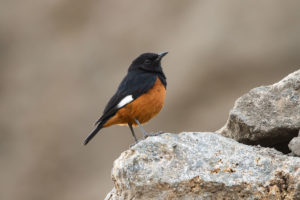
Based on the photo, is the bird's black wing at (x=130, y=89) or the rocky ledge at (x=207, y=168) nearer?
the rocky ledge at (x=207, y=168)

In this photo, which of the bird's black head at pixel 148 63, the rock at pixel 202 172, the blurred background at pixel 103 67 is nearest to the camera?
the rock at pixel 202 172

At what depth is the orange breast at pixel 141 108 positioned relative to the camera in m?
5.98

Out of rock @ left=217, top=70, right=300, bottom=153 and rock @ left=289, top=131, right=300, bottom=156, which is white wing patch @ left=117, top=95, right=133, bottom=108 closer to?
rock @ left=217, top=70, right=300, bottom=153

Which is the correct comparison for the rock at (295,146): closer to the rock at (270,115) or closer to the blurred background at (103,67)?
the rock at (270,115)

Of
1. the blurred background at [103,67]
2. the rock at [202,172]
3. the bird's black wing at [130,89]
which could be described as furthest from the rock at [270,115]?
the blurred background at [103,67]

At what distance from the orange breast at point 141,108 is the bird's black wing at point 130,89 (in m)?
0.05

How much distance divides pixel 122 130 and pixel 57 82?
2944 mm

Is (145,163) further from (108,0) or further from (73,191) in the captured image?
(108,0)

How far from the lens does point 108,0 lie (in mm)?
18875

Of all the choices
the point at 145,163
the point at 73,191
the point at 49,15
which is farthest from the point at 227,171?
the point at 49,15

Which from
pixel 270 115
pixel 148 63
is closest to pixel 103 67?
pixel 148 63

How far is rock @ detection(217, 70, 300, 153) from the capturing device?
4855 millimetres

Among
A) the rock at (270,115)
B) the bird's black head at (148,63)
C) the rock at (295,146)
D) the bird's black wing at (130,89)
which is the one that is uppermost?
the bird's black head at (148,63)

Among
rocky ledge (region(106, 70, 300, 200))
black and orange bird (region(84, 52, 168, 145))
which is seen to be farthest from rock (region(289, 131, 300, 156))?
black and orange bird (region(84, 52, 168, 145))
